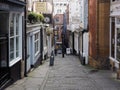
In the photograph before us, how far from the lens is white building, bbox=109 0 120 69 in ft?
59.7

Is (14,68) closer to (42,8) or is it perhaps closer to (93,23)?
(93,23)

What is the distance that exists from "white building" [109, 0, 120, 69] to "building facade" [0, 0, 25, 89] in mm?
5091

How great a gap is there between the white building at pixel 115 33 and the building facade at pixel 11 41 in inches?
200

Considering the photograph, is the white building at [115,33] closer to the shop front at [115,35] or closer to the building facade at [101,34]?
the shop front at [115,35]

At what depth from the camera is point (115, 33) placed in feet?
62.3

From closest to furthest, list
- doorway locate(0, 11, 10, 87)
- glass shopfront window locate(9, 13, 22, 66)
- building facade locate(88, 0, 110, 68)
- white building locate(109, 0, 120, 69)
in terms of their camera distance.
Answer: doorway locate(0, 11, 10, 87) < glass shopfront window locate(9, 13, 22, 66) < white building locate(109, 0, 120, 69) < building facade locate(88, 0, 110, 68)

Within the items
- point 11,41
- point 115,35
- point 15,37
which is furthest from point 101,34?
point 11,41

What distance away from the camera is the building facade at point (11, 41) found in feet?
43.5

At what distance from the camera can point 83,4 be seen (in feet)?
96.0

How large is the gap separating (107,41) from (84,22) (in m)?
7.12

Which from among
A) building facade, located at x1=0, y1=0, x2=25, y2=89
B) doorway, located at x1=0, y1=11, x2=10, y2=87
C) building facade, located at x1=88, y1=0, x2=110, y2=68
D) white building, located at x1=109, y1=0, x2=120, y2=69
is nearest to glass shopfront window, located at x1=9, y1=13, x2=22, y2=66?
building facade, located at x1=0, y1=0, x2=25, y2=89

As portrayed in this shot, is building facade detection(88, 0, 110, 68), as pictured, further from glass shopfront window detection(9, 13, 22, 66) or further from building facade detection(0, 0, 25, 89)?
glass shopfront window detection(9, 13, 22, 66)

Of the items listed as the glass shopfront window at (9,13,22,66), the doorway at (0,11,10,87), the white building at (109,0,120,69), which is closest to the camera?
the doorway at (0,11,10,87)

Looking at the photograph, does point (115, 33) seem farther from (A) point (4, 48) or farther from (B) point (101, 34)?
(A) point (4, 48)
